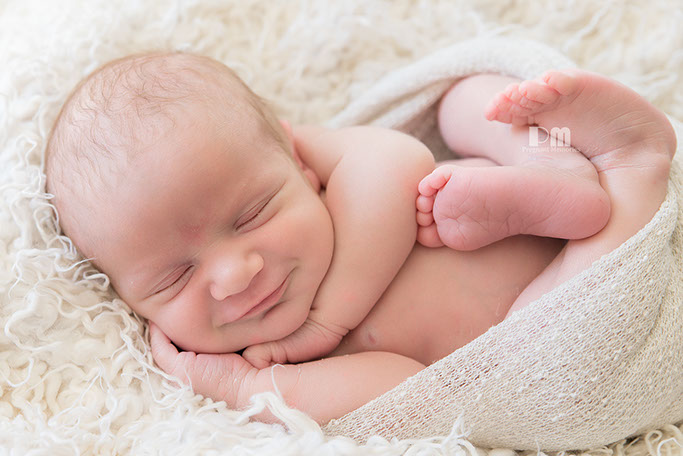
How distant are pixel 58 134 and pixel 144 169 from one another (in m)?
0.25

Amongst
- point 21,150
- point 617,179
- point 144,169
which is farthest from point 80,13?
point 617,179

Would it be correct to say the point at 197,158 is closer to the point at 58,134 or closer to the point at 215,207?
the point at 215,207

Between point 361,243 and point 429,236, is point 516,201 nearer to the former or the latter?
point 429,236

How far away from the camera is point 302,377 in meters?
1.18

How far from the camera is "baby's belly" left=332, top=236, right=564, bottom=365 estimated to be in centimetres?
124

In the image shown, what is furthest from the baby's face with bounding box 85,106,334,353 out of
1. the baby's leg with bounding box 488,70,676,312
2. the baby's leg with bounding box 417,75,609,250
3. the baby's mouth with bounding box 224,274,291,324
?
the baby's leg with bounding box 488,70,676,312

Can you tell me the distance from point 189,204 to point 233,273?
0.45 ft

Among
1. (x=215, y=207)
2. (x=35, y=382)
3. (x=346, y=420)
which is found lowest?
(x=346, y=420)

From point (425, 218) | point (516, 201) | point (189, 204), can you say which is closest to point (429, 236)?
point (425, 218)

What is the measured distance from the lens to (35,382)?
1.15 m

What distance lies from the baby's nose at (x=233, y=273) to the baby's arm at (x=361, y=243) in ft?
0.54

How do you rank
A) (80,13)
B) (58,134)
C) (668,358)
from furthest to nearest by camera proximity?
(80,13), (58,134), (668,358)

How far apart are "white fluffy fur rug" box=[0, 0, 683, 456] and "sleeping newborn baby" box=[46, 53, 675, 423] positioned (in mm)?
67

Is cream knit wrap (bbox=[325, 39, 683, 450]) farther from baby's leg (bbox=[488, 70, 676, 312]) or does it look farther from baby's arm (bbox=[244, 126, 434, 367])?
baby's arm (bbox=[244, 126, 434, 367])
